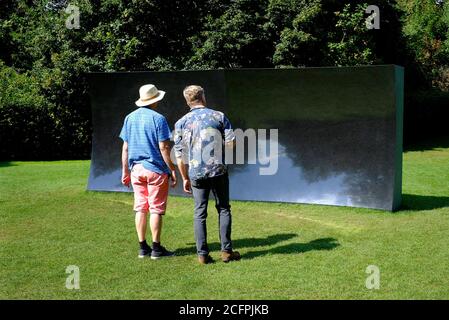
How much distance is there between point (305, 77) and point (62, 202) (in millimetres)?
4466

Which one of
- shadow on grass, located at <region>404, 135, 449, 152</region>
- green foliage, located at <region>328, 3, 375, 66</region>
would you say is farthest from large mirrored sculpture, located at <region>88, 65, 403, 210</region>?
shadow on grass, located at <region>404, 135, 449, 152</region>

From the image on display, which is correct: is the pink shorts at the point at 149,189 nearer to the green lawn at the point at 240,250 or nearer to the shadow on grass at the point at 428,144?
the green lawn at the point at 240,250

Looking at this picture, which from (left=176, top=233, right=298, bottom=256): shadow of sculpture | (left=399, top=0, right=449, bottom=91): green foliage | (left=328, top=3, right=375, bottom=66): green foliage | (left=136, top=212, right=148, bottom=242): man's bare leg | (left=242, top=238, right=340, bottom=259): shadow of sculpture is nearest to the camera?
(left=136, top=212, right=148, bottom=242): man's bare leg

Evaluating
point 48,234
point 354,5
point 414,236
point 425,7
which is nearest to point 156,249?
point 48,234

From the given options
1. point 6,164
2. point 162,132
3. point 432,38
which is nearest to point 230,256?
point 162,132

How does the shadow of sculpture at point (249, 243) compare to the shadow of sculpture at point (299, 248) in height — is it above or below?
below

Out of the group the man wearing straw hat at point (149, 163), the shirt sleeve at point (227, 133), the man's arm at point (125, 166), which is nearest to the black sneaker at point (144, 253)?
the man wearing straw hat at point (149, 163)

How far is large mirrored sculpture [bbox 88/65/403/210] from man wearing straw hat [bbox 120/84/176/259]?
3.34 m

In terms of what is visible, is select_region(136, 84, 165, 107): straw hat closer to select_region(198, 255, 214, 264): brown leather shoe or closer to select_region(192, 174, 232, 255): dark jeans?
select_region(192, 174, 232, 255): dark jeans

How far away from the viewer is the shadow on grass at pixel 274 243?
677cm

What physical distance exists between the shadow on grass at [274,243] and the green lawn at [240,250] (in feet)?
0.04

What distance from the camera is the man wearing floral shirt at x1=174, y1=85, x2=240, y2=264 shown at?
6.25 meters
